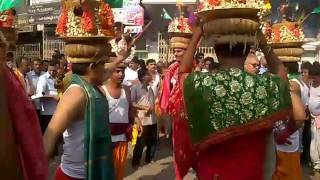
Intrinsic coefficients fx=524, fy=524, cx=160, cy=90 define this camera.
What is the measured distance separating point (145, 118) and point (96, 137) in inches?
221

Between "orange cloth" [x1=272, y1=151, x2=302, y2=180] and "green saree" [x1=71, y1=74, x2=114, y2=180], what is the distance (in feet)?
5.38

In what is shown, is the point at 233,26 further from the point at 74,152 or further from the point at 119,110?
the point at 119,110

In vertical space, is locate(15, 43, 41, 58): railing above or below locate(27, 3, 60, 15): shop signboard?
below

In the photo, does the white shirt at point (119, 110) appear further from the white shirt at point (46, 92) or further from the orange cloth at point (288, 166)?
the white shirt at point (46, 92)

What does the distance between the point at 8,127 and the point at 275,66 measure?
194 centimetres

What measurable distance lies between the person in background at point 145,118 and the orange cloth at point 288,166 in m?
4.34

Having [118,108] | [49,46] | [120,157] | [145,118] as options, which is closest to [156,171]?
[145,118]

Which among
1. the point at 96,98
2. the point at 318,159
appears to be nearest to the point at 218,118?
the point at 96,98

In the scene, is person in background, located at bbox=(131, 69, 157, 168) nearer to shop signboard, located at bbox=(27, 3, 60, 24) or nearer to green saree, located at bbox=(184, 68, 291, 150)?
green saree, located at bbox=(184, 68, 291, 150)

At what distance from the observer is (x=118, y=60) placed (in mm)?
4902

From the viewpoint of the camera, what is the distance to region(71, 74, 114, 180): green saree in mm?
3646

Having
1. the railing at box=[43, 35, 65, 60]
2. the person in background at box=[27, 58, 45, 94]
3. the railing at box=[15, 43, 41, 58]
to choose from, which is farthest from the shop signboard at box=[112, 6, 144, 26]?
the person in background at box=[27, 58, 45, 94]

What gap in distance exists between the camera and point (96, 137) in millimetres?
3697

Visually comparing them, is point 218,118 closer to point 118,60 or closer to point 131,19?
point 118,60
